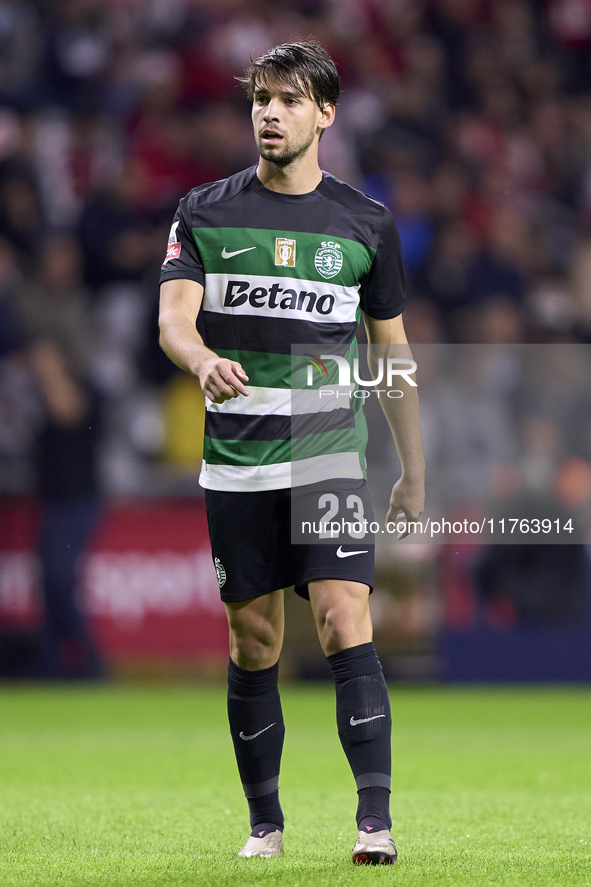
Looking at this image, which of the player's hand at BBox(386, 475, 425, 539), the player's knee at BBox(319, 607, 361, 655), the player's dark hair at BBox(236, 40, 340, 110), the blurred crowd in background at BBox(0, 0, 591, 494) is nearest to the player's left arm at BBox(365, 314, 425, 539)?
the player's hand at BBox(386, 475, 425, 539)

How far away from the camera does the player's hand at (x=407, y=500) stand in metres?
3.73

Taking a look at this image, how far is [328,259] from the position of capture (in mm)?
3545

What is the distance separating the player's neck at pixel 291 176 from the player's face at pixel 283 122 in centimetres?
5

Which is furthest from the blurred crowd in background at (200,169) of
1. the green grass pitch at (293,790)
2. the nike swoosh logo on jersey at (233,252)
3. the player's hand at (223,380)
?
the player's hand at (223,380)

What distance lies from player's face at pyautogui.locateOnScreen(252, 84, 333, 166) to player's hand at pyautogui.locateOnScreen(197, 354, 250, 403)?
76 cm

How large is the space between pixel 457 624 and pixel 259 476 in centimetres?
558

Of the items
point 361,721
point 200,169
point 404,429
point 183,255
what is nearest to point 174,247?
point 183,255

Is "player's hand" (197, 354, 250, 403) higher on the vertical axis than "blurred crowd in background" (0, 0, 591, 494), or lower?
lower

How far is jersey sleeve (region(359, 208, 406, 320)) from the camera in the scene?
3.69m

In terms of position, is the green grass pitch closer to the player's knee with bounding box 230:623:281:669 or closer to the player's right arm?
the player's knee with bounding box 230:623:281:669

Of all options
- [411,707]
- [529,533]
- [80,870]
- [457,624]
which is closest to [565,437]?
[529,533]

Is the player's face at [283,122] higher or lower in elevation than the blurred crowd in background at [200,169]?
lower

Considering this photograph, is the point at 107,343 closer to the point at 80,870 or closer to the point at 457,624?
the point at 457,624

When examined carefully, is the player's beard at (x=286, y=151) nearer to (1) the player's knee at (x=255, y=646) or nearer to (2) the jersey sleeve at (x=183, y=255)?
(2) the jersey sleeve at (x=183, y=255)
